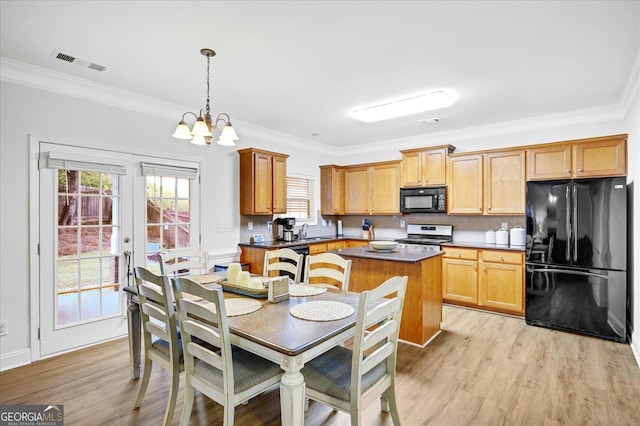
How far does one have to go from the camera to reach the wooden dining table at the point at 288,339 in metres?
1.43

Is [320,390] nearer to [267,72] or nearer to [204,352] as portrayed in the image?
[204,352]

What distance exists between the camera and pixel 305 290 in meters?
2.35

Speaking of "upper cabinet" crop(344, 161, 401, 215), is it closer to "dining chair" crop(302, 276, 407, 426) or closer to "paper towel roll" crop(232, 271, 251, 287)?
"paper towel roll" crop(232, 271, 251, 287)

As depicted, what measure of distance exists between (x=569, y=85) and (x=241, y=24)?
3247mm

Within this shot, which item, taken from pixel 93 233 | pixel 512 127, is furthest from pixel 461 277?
pixel 93 233

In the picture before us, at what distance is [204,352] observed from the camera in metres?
1.67

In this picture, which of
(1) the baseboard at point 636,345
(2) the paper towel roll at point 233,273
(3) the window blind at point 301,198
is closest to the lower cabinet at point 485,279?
(1) the baseboard at point 636,345

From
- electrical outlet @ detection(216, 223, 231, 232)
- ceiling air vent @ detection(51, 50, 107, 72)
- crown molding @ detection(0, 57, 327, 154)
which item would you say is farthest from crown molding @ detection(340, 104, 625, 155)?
ceiling air vent @ detection(51, 50, 107, 72)

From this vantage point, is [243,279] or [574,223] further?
[574,223]

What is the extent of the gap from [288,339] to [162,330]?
99cm

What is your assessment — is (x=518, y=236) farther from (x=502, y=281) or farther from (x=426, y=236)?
(x=426, y=236)

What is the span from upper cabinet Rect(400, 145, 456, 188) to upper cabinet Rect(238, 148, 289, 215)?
2018 mm

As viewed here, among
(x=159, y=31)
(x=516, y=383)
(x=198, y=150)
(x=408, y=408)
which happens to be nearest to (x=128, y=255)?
(x=198, y=150)

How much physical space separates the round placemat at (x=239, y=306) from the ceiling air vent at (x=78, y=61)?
2375 mm
